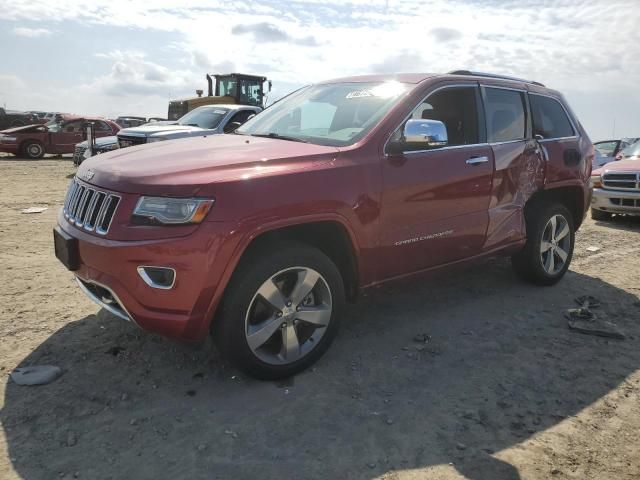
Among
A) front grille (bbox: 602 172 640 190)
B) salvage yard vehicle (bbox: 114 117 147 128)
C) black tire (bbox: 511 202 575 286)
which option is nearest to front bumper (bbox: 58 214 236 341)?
black tire (bbox: 511 202 575 286)

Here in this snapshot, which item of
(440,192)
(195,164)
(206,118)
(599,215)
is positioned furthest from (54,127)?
(440,192)

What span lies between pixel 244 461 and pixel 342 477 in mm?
469

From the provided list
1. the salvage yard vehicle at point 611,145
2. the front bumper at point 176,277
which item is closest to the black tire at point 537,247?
the front bumper at point 176,277

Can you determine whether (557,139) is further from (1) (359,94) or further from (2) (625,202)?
(2) (625,202)

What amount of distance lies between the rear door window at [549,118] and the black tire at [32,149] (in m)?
18.7

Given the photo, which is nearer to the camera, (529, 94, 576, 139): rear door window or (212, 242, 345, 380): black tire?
(212, 242, 345, 380): black tire

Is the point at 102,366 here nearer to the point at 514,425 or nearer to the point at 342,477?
the point at 342,477

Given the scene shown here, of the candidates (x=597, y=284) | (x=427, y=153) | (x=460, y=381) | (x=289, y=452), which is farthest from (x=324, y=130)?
(x=597, y=284)

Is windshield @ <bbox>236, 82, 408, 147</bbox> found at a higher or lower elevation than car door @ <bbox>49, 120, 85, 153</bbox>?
Answer: higher

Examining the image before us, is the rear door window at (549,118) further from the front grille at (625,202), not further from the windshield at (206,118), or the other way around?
the windshield at (206,118)

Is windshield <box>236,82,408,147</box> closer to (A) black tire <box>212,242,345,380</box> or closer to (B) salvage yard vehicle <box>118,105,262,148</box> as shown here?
(A) black tire <box>212,242,345,380</box>

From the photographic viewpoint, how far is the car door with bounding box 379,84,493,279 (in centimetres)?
354

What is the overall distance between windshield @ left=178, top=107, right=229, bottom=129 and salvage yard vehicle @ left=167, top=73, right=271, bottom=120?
6343mm

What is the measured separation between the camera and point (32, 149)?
19.0m
